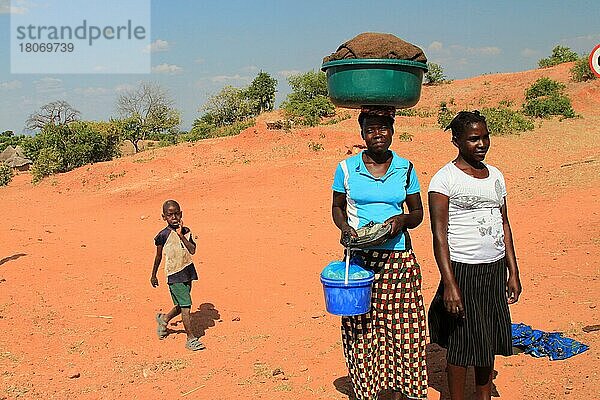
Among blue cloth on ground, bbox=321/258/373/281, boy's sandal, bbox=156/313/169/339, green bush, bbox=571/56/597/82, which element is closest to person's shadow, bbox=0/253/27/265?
boy's sandal, bbox=156/313/169/339

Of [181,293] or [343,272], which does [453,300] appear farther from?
[181,293]

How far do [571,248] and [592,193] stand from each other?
2.76m

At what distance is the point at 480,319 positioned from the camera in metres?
2.86

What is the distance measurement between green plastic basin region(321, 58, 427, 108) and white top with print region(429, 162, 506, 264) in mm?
446

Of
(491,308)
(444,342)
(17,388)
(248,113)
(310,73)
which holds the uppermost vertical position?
(310,73)

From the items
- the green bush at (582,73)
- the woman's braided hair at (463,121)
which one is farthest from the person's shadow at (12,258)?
the green bush at (582,73)

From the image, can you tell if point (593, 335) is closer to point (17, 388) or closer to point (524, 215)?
point (17, 388)

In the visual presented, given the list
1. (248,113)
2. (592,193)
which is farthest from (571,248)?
(248,113)

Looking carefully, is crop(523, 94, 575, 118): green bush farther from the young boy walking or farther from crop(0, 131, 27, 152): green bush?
crop(0, 131, 27, 152): green bush

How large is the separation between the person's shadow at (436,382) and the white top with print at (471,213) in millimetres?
1030

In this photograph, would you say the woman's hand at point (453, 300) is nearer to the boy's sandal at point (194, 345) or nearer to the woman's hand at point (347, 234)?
the woman's hand at point (347, 234)

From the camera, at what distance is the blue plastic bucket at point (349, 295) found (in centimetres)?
288

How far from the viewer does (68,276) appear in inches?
255

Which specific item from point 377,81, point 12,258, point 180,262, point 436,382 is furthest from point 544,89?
point 377,81
